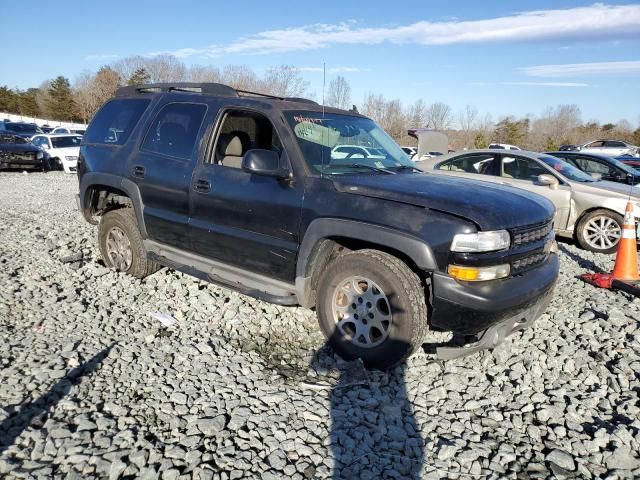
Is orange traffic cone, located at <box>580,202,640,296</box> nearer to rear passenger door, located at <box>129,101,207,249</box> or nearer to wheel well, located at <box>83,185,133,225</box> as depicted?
rear passenger door, located at <box>129,101,207,249</box>

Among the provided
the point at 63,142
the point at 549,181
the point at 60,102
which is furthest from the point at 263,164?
the point at 60,102

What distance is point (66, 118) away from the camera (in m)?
64.1

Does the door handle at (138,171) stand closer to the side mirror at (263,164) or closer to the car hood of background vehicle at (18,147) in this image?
the side mirror at (263,164)

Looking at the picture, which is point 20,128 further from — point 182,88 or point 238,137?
point 238,137

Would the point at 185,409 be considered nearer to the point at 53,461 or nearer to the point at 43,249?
the point at 53,461

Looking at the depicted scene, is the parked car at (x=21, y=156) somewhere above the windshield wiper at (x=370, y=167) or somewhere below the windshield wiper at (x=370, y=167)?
below

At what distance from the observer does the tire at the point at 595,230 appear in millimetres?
7766

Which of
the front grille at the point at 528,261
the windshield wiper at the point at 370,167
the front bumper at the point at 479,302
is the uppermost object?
the windshield wiper at the point at 370,167

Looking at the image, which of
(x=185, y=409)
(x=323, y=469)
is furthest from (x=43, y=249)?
(x=323, y=469)

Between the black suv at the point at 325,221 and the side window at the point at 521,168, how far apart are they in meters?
4.45

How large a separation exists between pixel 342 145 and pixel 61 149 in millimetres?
18844

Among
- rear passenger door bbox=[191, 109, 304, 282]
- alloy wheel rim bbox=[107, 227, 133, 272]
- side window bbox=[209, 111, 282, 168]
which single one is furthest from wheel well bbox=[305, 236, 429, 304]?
alloy wheel rim bbox=[107, 227, 133, 272]

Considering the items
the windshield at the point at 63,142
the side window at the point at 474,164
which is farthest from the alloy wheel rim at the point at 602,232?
the windshield at the point at 63,142

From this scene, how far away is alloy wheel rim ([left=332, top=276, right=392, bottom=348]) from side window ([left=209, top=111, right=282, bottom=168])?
1557mm
